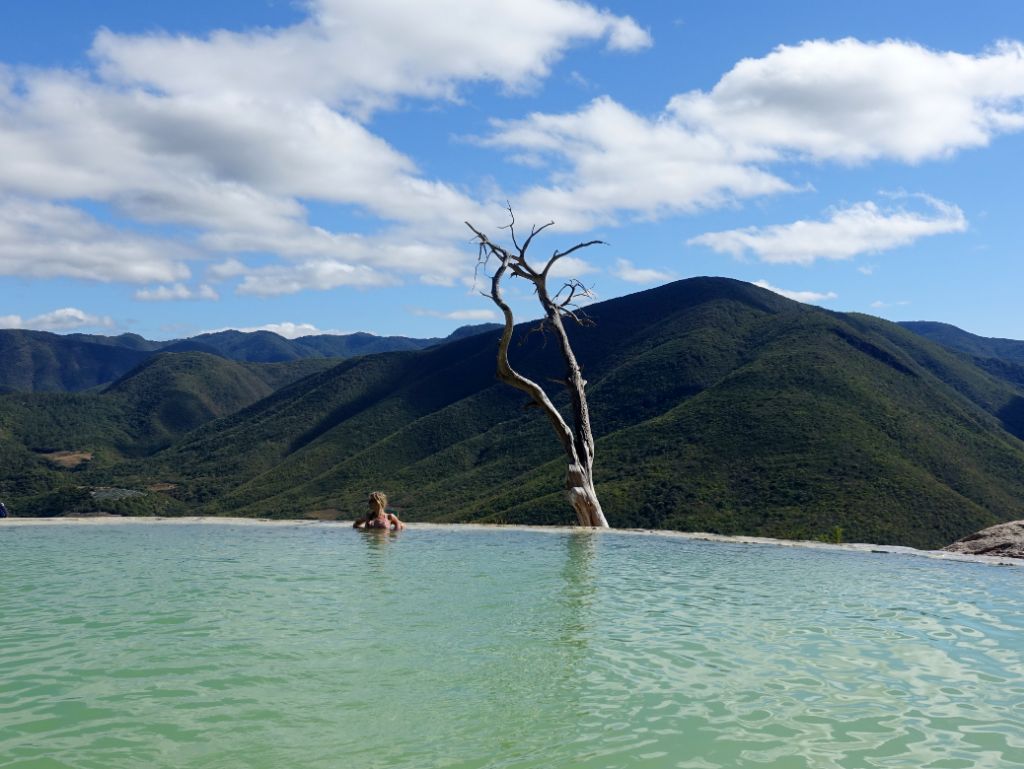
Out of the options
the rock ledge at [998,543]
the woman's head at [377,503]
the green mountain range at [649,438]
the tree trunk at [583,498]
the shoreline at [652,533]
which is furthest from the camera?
the green mountain range at [649,438]

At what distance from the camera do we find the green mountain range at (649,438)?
2589 inches

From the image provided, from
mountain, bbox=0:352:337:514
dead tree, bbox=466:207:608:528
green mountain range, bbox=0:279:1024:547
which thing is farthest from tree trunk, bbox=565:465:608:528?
mountain, bbox=0:352:337:514

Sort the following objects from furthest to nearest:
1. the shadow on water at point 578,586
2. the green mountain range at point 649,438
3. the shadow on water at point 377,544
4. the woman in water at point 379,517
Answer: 1. the green mountain range at point 649,438
2. the woman in water at point 379,517
3. the shadow on water at point 377,544
4. the shadow on water at point 578,586

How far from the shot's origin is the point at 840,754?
659 cm

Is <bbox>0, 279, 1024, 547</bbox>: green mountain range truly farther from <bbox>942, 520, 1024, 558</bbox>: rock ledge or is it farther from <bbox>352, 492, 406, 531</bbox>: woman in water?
<bbox>352, 492, 406, 531</bbox>: woman in water

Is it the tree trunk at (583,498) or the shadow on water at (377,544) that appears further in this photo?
the tree trunk at (583,498)

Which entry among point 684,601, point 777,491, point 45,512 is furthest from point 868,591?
point 45,512

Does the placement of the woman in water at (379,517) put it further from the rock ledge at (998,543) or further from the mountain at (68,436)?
the mountain at (68,436)

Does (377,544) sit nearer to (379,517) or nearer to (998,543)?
(379,517)

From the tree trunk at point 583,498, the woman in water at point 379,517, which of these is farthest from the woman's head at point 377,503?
the tree trunk at point 583,498

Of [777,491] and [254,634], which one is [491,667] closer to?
[254,634]

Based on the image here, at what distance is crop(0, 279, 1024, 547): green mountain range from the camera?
216 feet

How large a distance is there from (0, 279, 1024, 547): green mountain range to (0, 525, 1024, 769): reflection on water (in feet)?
151

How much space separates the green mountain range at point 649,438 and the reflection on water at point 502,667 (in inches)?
1807
